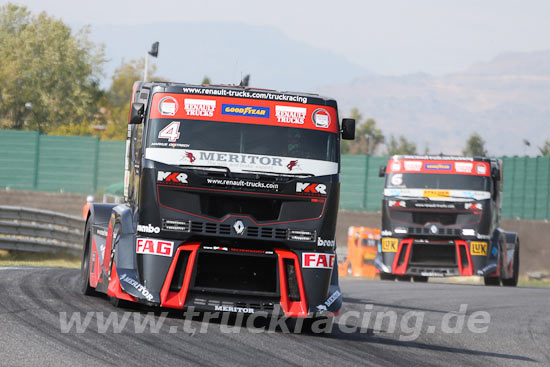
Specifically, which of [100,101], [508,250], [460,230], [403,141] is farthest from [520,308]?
[403,141]

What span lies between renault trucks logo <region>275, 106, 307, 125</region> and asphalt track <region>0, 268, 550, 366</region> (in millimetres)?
2244


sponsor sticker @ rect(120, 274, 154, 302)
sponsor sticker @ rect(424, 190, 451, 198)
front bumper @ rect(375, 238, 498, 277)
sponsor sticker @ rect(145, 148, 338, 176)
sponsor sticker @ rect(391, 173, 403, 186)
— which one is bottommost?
front bumper @ rect(375, 238, 498, 277)

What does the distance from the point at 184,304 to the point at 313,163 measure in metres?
2.01

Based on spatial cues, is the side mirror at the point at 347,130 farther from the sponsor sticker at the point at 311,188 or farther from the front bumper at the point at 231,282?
the front bumper at the point at 231,282

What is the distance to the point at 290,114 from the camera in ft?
34.3

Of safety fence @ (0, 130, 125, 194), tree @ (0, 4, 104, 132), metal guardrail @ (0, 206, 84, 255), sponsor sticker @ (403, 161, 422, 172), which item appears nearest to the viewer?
metal guardrail @ (0, 206, 84, 255)

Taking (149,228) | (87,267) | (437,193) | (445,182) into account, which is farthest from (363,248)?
(149,228)

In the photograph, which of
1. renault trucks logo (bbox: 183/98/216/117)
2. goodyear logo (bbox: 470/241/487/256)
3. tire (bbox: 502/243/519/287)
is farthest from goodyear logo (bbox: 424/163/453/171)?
renault trucks logo (bbox: 183/98/216/117)

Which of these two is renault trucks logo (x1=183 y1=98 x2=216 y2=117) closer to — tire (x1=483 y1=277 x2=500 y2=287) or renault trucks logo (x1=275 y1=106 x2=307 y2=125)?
renault trucks logo (x1=275 y1=106 x2=307 y2=125)

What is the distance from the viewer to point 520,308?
52.5 ft

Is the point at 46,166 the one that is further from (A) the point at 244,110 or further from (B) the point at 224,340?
(B) the point at 224,340

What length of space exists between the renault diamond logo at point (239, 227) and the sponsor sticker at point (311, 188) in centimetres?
68

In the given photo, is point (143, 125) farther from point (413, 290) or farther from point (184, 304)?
point (413, 290)

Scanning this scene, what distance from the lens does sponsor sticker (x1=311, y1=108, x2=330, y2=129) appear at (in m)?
10.5
